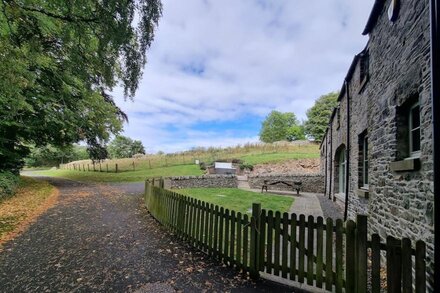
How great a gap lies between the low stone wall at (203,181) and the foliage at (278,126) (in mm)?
53095

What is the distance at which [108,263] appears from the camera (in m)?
4.67

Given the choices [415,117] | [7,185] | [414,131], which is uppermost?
[415,117]

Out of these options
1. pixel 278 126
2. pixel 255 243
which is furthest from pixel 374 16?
pixel 278 126

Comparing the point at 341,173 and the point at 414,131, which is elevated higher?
the point at 414,131

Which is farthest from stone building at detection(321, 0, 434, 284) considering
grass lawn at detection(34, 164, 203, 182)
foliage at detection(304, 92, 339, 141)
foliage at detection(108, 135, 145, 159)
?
foliage at detection(108, 135, 145, 159)

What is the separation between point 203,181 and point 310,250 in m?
15.3

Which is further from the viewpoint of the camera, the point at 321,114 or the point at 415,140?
the point at 321,114

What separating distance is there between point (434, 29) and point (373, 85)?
11.6 ft

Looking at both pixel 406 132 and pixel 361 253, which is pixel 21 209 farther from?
pixel 406 132

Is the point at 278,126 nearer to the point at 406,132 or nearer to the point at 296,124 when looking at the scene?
the point at 296,124

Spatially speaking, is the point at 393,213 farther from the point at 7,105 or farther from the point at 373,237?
the point at 7,105

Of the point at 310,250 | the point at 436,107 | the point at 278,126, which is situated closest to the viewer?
the point at 436,107

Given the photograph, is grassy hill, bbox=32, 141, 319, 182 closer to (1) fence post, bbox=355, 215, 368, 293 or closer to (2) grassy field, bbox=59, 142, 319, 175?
(2) grassy field, bbox=59, 142, 319, 175

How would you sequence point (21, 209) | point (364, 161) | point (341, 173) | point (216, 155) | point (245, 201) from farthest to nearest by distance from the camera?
point (216, 155) < point (341, 173) < point (245, 201) < point (21, 209) < point (364, 161)
